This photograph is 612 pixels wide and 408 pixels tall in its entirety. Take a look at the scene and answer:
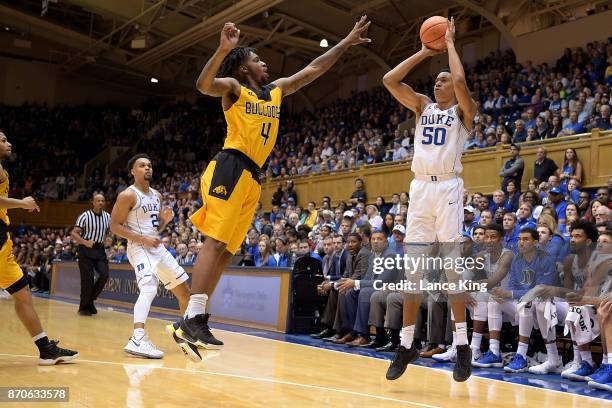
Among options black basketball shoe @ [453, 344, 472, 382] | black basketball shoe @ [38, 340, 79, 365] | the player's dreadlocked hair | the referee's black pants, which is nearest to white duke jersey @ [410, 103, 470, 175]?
black basketball shoe @ [453, 344, 472, 382]

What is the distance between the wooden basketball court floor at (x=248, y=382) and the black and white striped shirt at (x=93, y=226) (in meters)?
4.30

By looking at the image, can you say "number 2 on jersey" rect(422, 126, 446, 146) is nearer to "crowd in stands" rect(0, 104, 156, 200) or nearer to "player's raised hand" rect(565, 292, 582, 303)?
"player's raised hand" rect(565, 292, 582, 303)

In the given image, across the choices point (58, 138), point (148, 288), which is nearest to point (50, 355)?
point (148, 288)

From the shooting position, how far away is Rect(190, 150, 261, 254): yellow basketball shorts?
15.0 ft

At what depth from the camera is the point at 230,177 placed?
4.58 metres

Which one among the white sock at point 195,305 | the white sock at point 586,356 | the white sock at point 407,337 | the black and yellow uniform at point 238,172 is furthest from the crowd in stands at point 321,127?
the white sock at point 195,305

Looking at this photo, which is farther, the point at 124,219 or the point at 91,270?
the point at 91,270

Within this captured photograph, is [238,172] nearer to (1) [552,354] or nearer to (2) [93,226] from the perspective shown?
(1) [552,354]

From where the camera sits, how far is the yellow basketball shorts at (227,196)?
4.56m

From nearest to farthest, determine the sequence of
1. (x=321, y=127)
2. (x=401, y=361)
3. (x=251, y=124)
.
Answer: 1. (x=251, y=124)
2. (x=401, y=361)
3. (x=321, y=127)

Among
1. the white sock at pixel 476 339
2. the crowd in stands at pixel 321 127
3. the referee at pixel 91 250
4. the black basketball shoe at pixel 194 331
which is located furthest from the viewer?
the crowd in stands at pixel 321 127

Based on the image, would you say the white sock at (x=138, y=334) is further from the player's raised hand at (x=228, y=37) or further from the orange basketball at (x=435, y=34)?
the orange basketball at (x=435, y=34)

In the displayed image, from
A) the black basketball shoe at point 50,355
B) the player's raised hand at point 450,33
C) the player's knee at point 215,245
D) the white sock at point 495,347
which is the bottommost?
the black basketball shoe at point 50,355

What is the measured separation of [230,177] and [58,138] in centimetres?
3053
